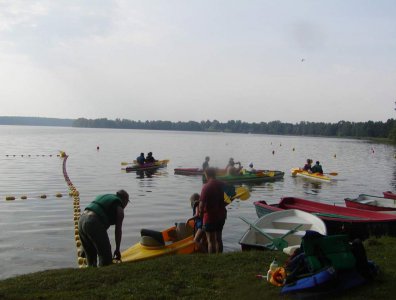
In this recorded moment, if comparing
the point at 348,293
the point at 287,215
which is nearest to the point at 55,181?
the point at 287,215

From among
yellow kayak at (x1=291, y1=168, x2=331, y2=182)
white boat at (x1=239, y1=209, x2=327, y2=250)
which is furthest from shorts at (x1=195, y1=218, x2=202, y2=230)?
yellow kayak at (x1=291, y1=168, x2=331, y2=182)

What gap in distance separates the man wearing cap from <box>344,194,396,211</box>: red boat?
10.7 m

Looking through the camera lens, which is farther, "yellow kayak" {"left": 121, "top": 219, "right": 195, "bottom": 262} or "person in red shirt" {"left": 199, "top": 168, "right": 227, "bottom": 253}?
"yellow kayak" {"left": 121, "top": 219, "right": 195, "bottom": 262}

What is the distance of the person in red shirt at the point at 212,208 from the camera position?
358 inches

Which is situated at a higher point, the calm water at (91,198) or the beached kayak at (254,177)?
the beached kayak at (254,177)

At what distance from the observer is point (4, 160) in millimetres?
39812

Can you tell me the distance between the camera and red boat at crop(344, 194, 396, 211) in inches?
617

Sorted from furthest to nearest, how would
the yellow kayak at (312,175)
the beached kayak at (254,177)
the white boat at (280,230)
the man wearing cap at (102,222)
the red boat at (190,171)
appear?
the red boat at (190,171)
the yellow kayak at (312,175)
the beached kayak at (254,177)
the white boat at (280,230)
the man wearing cap at (102,222)

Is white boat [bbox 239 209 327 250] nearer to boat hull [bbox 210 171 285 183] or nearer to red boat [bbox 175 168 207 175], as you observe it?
boat hull [bbox 210 171 285 183]

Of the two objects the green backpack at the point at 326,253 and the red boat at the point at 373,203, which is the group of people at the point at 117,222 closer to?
the green backpack at the point at 326,253

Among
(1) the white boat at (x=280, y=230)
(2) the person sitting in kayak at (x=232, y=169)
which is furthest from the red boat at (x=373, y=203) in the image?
(2) the person sitting in kayak at (x=232, y=169)

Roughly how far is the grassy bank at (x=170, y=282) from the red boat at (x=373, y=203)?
25.8ft

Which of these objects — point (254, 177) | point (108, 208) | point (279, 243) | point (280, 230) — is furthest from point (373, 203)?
point (108, 208)

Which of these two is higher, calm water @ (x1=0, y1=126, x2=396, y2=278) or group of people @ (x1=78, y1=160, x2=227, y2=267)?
group of people @ (x1=78, y1=160, x2=227, y2=267)
